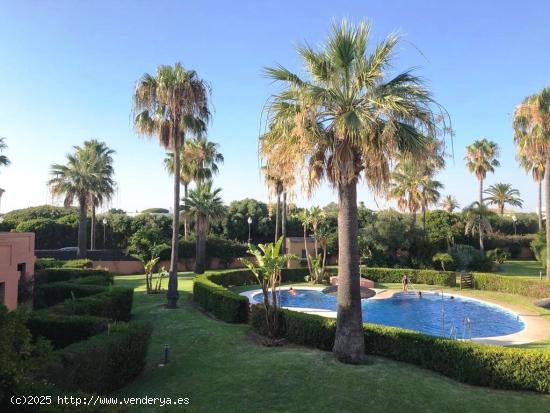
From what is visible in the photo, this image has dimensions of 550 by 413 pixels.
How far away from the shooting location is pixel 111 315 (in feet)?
54.7

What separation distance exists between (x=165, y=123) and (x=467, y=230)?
1372 inches

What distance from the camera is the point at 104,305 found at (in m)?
16.0

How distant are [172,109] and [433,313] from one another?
1852 centimetres

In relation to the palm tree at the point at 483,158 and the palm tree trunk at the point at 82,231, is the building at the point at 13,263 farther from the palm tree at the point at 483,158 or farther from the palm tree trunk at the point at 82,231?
the palm tree at the point at 483,158

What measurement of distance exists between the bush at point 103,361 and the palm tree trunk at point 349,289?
5489mm

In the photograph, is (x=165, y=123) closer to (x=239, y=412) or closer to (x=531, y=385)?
(x=239, y=412)

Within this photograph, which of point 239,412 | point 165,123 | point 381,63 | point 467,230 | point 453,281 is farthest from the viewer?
point 467,230

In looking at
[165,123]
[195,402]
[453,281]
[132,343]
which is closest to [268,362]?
[195,402]

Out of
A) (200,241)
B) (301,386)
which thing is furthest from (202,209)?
(301,386)

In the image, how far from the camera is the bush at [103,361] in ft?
28.1

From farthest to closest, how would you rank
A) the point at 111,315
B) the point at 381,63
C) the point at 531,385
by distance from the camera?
the point at 111,315 → the point at 381,63 → the point at 531,385

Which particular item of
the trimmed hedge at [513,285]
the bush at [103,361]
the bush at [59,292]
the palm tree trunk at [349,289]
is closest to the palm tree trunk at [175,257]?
the bush at [59,292]

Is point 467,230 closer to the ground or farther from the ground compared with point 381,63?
closer to the ground

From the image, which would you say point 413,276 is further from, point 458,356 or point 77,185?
point 77,185
